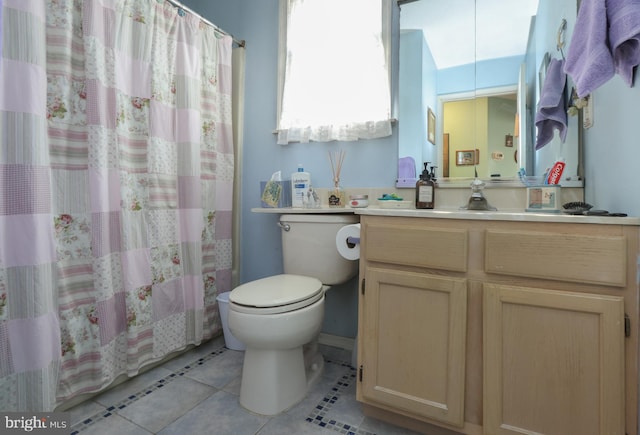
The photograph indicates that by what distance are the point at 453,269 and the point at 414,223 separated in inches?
7.8

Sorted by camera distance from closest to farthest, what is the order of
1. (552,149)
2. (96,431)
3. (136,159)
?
(96,431), (552,149), (136,159)

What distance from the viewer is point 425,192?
62.3 inches

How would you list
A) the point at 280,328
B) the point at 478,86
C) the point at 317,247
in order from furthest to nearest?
the point at 317,247 → the point at 478,86 → the point at 280,328

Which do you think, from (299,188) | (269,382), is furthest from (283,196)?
(269,382)

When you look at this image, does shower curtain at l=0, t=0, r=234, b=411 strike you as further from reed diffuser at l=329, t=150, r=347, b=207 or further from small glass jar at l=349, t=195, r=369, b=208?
small glass jar at l=349, t=195, r=369, b=208

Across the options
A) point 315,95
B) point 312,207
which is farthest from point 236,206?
point 315,95

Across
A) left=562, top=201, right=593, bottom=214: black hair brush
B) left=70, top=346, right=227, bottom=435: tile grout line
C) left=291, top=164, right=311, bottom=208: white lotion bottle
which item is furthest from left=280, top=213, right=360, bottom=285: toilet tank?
left=562, top=201, right=593, bottom=214: black hair brush

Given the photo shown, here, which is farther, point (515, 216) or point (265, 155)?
point (265, 155)

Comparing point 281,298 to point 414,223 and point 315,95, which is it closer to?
point 414,223

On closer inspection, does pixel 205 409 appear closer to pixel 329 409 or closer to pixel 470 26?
pixel 329 409

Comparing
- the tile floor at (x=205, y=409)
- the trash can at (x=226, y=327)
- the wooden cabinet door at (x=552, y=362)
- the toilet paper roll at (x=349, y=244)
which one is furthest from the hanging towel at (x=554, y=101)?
the trash can at (x=226, y=327)

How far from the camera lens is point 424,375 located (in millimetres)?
1131

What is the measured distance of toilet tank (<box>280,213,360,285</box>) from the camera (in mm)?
1646

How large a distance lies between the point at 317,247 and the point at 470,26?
Answer: 1.28 m
